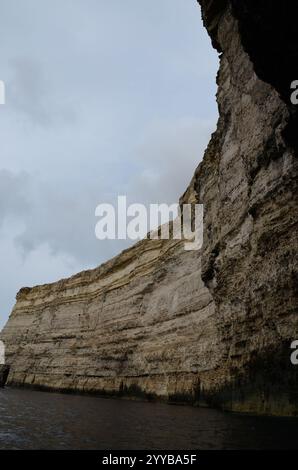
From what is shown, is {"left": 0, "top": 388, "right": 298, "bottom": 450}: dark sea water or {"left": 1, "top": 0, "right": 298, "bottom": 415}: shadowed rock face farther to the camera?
{"left": 1, "top": 0, "right": 298, "bottom": 415}: shadowed rock face

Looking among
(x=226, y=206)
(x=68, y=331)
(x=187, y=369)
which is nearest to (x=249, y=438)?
(x=226, y=206)

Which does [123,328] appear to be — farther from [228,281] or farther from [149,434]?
[149,434]

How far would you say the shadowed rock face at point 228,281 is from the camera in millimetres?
12641

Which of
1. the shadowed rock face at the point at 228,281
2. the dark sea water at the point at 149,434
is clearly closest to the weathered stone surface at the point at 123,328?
the shadowed rock face at the point at 228,281

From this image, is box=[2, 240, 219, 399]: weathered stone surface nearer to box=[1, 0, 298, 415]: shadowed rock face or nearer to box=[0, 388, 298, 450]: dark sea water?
box=[1, 0, 298, 415]: shadowed rock face

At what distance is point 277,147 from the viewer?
1373 cm

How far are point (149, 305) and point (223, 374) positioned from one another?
13.9 metres

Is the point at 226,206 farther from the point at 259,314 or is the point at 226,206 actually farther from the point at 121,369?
the point at 121,369

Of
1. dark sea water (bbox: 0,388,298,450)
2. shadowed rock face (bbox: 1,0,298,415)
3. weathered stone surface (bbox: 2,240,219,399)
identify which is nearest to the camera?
dark sea water (bbox: 0,388,298,450)

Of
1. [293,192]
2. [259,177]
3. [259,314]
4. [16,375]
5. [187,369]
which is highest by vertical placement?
[259,177]

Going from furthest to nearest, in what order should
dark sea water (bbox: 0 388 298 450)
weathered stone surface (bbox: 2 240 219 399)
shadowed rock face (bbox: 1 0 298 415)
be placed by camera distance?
1. weathered stone surface (bbox: 2 240 219 399)
2. shadowed rock face (bbox: 1 0 298 415)
3. dark sea water (bbox: 0 388 298 450)

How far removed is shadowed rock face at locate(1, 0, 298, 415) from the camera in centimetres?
1264


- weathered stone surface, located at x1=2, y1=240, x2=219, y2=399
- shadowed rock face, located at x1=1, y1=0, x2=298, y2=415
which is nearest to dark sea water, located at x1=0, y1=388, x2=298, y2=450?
shadowed rock face, located at x1=1, y1=0, x2=298, y2=415

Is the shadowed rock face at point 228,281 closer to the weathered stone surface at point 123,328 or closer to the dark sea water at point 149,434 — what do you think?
the weathered stone surface at point 123,328
